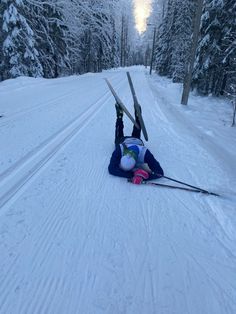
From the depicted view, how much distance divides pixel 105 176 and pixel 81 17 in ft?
88.5

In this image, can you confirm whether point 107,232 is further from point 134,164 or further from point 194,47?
point 194,47

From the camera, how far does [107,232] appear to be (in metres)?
3.02

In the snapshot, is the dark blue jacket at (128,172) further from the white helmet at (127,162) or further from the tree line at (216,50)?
the tree line at (216,50)

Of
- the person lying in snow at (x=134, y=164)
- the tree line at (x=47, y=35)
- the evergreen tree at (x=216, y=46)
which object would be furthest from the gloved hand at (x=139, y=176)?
the tree line at (x=47, y=35)

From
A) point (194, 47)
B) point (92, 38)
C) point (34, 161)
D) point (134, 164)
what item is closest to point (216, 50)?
point (194, 47)

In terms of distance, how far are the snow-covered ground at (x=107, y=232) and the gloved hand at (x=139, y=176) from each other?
0.44 feet

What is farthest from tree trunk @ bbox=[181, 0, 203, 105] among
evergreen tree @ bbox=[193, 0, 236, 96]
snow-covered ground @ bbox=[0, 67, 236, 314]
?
snow-covered ground @ bbox=[0, 67, 236, 314]

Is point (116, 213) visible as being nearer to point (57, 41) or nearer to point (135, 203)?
point (135, 203)

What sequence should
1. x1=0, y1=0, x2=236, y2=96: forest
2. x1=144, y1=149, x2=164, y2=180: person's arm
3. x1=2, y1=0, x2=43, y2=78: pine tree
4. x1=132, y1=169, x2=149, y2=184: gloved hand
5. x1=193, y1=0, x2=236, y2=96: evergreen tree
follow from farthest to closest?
x1=2, y1=0, x2=43, y2=78: pine tree, x1=0, y1=0, x2=236, y2=96: forest, x1=193, y1=0, x2=236, y2=96: evergreen tree, x1=144, y1=149, x2=164, y2=180: person's arm, x1=132, y1=169, x2=149, y2=184: gloved hand

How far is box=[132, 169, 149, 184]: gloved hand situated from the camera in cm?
413

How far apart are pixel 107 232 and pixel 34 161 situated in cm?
236

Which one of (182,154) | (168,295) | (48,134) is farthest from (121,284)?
(48,134)

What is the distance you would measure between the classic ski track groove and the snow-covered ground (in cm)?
2

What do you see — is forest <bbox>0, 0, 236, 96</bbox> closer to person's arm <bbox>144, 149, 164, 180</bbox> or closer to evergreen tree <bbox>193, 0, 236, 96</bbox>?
evergreen tree <bbox>193, 0, 236, 96</bbox>
